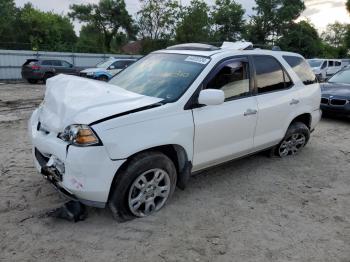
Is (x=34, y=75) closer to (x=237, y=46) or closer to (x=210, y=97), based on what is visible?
(x=237, y=46)

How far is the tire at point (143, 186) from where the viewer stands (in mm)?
3270

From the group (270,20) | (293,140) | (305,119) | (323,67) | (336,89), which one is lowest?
(293,140)

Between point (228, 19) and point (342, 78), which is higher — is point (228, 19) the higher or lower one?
the higher one

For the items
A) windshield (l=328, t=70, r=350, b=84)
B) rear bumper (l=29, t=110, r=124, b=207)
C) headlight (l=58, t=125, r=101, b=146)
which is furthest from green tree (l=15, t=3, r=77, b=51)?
headlight (l=58, t=125, r=101, b=146)

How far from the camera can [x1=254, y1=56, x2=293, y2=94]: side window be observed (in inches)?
182

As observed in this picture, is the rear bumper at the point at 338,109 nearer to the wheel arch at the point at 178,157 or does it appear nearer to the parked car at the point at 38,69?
the wheel arch at the point at 178,157

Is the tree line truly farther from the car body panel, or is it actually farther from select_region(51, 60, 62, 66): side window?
the car body panel

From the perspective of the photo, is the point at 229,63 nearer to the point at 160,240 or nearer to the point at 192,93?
the point at 192,93

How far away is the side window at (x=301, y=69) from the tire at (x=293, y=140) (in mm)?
727

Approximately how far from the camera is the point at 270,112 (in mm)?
4676

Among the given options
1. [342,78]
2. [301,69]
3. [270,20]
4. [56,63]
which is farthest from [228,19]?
[301,69]

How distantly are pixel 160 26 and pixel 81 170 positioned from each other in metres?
33.9

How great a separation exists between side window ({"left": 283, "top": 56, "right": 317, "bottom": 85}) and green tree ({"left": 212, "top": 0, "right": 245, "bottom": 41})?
41.1m

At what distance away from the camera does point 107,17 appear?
4284 centimetres
